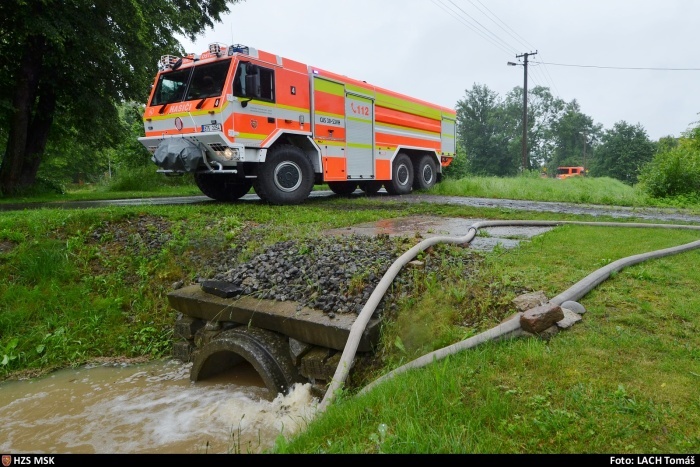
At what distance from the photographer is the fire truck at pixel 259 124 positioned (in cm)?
807

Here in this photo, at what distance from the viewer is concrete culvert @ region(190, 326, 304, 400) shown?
11.8 feet

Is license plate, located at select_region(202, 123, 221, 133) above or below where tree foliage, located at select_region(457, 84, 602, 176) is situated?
below

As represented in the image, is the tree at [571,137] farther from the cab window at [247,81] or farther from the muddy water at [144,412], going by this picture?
the muddy water at [144,412]

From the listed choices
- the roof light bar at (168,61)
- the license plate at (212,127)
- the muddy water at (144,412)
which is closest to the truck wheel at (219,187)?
the license plate at (212,127)

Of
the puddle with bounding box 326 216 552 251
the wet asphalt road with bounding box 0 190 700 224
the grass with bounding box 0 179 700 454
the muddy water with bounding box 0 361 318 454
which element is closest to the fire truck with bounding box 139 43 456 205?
the wet asphalt road with bounding box 0 190 700 224

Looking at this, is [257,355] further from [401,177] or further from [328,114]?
[401,177]

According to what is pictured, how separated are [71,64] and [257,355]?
12.3 metres

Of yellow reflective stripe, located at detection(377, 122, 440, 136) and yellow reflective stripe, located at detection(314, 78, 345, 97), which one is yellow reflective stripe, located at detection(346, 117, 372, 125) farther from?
yellow reflective stripe, located at detection(314, 78, 345, 97)

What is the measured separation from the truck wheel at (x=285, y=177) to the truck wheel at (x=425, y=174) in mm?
5444

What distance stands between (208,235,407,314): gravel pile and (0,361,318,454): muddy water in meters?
0.75

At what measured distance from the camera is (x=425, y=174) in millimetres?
14484
